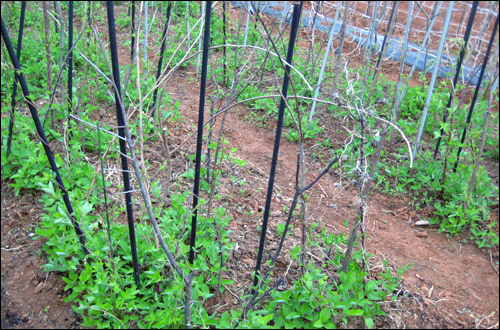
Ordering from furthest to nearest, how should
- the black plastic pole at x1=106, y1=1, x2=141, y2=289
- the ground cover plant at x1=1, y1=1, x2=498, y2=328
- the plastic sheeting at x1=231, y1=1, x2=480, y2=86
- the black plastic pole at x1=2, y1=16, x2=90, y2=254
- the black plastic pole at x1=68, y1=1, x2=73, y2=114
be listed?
the plastic sheeting at x1=231, y1=1, x2=480, y2=86 → the black plastic pole at x1=68, y1=1, x2=73, y2=114 → the ground cover plant at x1=1, y1=1, x2=498, y2=328 → the black plastic pole at x1=2, y1=16, x2=90, y2=254 → the black plastic pole at x1=106, y1=1, x2=141, y2=289

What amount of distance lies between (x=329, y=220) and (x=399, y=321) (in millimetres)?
915

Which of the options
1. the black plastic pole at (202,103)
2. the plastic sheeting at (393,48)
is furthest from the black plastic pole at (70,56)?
the plastic sheeting at (393,48)

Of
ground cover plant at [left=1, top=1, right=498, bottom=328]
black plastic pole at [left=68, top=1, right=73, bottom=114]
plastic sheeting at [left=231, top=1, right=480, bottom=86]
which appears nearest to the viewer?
ground cover plant at [left=1, top=1, right=498, bottom=328]

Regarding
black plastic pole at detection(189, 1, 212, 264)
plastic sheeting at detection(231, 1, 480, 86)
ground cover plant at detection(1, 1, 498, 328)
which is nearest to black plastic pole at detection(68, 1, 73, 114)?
ground cover plant at detection(1, 1, 498, 328)

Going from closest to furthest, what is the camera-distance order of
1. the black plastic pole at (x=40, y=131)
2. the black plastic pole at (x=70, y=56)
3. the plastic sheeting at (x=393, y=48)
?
the black plastic pole at (x=40, y=131), the black plastic pole at (x=70, y=56), the plastic sheeting at (x=393, y=48)

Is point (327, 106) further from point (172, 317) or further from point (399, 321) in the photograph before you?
point (172, 317)

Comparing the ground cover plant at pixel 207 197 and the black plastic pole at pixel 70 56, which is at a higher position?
the black plastic pole at pixel 70 56

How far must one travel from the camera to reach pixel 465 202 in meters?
3.02

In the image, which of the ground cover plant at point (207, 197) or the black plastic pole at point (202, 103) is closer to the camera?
the black plastic pole at point (202, 103)

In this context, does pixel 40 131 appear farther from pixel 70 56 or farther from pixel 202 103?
pixel 70 56

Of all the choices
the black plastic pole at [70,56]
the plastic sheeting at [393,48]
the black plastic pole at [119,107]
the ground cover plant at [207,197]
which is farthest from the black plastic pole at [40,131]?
the plastic sheeting at [393,48]

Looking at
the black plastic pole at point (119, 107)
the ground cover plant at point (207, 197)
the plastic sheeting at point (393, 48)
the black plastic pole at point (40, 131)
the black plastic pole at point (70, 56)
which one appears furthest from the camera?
the plastic sheeting at point (393, 48)

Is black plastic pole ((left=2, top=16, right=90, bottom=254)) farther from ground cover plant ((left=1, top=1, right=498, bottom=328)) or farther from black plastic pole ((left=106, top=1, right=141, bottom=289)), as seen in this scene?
black plastic pole ((left=106, top=1, right=141, bottom=289))

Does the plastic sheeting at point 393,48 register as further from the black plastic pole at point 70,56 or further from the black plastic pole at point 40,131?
the black plastic pole at point 40,131
